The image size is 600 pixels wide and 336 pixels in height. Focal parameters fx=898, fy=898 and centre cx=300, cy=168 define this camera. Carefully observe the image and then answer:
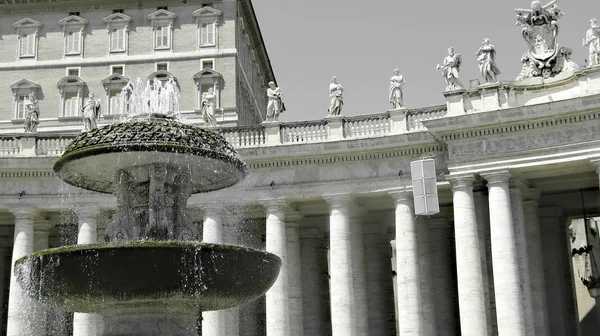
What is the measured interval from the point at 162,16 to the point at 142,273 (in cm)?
4433

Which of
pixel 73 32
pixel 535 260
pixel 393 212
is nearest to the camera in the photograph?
pixel 535 260

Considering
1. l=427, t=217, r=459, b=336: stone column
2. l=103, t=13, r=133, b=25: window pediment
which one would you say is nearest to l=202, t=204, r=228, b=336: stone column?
l=427, t=217, r=459, b=336: stone column

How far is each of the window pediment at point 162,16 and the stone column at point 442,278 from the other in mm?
25531

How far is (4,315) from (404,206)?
24727 millimetres

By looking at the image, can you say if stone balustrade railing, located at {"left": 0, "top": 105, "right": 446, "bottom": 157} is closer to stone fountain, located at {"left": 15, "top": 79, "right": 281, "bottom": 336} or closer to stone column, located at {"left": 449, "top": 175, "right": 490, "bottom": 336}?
stone column, located at {"left": 449, "top": 175, "right": 490, "bottom": 336}

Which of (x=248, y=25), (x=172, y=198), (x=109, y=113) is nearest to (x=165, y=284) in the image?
(x=172, y=198)

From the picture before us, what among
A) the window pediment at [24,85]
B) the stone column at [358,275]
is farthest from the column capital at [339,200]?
the window pediment at [24,85]

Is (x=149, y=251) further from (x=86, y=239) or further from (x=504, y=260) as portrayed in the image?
(x=86, y=239)

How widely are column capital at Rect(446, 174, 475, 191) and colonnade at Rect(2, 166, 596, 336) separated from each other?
0.04 meters

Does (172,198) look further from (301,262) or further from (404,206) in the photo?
(301,262)

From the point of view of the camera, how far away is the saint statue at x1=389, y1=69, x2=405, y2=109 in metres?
40.9

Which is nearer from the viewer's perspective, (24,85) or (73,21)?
(24,85)

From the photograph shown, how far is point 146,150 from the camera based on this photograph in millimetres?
20391

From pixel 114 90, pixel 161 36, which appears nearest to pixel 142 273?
pixel 114 90
